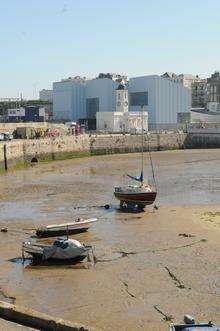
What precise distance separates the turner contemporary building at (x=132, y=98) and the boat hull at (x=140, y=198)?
5817 centimetres

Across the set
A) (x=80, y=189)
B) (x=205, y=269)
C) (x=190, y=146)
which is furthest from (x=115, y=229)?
(x=190, y=146)

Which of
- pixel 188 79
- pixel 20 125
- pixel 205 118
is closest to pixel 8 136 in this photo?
pixel 20 125

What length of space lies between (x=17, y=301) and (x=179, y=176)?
31.1 m

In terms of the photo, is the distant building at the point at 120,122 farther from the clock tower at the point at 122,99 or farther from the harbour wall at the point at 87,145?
the harbour wall at the point at 87,145

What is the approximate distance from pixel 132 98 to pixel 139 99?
1505 mm

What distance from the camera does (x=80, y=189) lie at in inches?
1561

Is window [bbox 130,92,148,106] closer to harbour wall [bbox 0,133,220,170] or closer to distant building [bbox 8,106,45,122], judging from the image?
harbour wall [bbox 0,133,220,170]

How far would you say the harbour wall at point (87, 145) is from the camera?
54537 millimetres

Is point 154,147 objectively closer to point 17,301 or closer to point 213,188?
point 213,188

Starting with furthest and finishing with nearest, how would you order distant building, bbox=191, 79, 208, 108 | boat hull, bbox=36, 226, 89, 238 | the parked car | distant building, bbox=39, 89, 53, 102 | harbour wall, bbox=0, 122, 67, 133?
1. distant building, bbox=39, 89, 53, 102
2. distant building, bbox=191, 79, 208, 108
3. harbour wall, bbox=0, 122, 67, 133
4. the parked car
5. boat hull, bbox=36, 226, 89, 238

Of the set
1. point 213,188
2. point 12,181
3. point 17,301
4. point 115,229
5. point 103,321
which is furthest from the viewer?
point 12,181

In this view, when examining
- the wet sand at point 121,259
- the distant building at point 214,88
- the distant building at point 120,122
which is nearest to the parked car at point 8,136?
the wet sand at point 121,259

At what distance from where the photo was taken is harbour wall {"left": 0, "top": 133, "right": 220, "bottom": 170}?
5454cm

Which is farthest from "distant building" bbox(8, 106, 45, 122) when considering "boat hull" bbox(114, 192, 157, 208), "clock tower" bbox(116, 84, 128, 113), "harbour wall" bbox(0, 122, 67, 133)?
"boat hull" bbox(114, 192, 157, 208)
